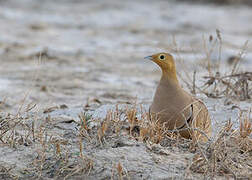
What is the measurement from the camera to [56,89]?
644 cm

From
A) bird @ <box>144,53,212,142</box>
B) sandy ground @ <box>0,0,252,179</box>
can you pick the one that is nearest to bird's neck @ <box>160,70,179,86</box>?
bird @ <box>144,53,212,142</box>

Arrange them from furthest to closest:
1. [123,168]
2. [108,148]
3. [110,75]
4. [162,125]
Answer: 1. [110,75]
2. [162,125]
3. [108,148]
4. [123,168]

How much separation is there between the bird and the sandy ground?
15 cm

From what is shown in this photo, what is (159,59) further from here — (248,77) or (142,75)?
(142,75)

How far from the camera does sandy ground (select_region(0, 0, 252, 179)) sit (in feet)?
10.5

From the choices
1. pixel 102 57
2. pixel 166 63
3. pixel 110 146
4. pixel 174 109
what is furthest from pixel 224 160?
pixel 102 57

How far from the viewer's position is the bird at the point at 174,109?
3.42 meters

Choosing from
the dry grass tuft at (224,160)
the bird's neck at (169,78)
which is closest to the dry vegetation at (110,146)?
the dry grass tuft at (224,160)

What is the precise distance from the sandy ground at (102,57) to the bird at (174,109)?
0.50 ft

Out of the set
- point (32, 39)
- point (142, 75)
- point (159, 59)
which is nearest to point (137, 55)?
point (142, 75)

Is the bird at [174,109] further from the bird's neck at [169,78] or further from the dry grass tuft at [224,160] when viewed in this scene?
the dry grass tuft at [224,160]

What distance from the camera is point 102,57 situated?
8.41 m

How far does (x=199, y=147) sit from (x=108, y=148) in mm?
545

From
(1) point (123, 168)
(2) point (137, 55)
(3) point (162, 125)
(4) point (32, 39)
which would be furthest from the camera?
(4) point (32, 39)
